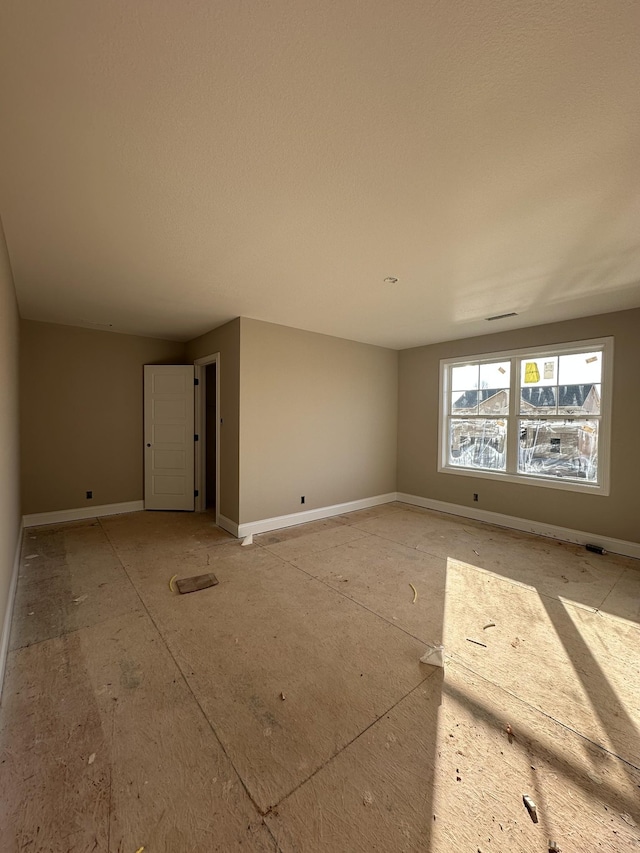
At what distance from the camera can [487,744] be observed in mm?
1568

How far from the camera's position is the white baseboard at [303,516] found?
13.9 ft

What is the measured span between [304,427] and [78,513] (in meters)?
3.39

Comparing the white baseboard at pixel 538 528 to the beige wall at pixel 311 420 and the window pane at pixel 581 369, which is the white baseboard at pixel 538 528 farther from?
the window pane at pixel 581 369

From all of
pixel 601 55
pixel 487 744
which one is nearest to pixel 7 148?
pixel 601 55

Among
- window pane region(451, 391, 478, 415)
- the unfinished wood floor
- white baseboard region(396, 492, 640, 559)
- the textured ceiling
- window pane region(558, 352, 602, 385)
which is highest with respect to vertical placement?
the textured ceiling

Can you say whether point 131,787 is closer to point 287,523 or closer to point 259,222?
point 259,222

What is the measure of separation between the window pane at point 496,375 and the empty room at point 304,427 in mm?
100

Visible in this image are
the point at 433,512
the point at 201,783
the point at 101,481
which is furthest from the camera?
the point at 433,512

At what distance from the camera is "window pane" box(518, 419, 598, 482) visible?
411 centimetres

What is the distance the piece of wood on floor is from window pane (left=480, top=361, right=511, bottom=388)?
4413 mm

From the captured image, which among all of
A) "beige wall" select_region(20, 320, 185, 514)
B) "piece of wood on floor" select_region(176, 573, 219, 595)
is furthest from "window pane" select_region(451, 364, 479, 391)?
"beige wall" select_region(20, 320, 185, 514)

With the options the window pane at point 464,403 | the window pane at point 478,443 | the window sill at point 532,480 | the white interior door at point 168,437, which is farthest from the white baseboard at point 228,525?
the window pane at point 464,403

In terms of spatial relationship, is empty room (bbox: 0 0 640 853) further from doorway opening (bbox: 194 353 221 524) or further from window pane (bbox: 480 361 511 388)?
doorway opening (bbox: 194 353 221 524)

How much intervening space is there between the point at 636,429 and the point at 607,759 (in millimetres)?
3434
